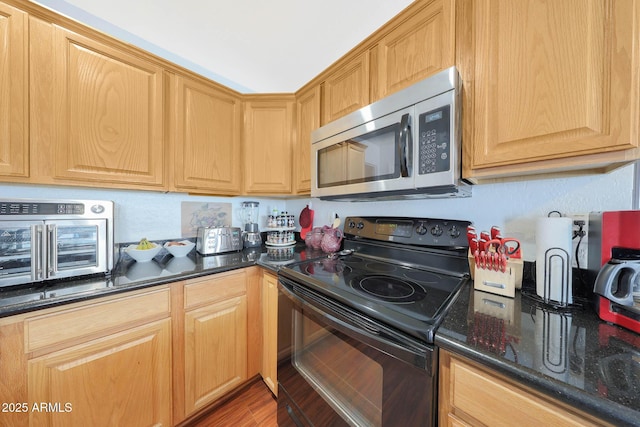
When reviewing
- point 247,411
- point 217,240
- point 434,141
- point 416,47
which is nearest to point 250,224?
point 217,240

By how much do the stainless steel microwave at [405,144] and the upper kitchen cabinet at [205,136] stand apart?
33.2 inches

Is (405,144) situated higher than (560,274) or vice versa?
(405,144)

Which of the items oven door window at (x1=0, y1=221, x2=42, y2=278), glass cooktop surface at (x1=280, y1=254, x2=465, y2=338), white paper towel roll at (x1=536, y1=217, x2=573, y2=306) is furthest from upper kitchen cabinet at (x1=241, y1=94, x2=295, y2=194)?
white paper towel roll at (x1=536, y1=217, x2=573, y2=306)

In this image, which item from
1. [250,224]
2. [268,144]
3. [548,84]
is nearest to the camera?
[548,84]

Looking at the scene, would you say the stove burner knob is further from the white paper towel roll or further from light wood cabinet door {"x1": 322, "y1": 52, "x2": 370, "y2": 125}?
light wood cabinet door {"x1": 322, "y1": 52, "x2": 370, "y2": 125}

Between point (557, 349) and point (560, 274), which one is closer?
point (557, 349)

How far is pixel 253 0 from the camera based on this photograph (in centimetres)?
123

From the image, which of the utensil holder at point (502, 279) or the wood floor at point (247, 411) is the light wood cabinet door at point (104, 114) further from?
the utensil holder at point (502, 279)

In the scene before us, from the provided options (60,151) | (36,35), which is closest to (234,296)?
(60,151)

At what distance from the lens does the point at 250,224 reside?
1.95m

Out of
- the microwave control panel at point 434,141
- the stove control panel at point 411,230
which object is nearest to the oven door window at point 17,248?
the stove control panel at point 411,230

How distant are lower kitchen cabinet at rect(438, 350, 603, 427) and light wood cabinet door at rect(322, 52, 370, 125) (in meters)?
1.24

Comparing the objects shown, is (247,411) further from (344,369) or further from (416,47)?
(416,47)

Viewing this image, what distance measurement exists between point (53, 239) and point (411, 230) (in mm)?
1769
